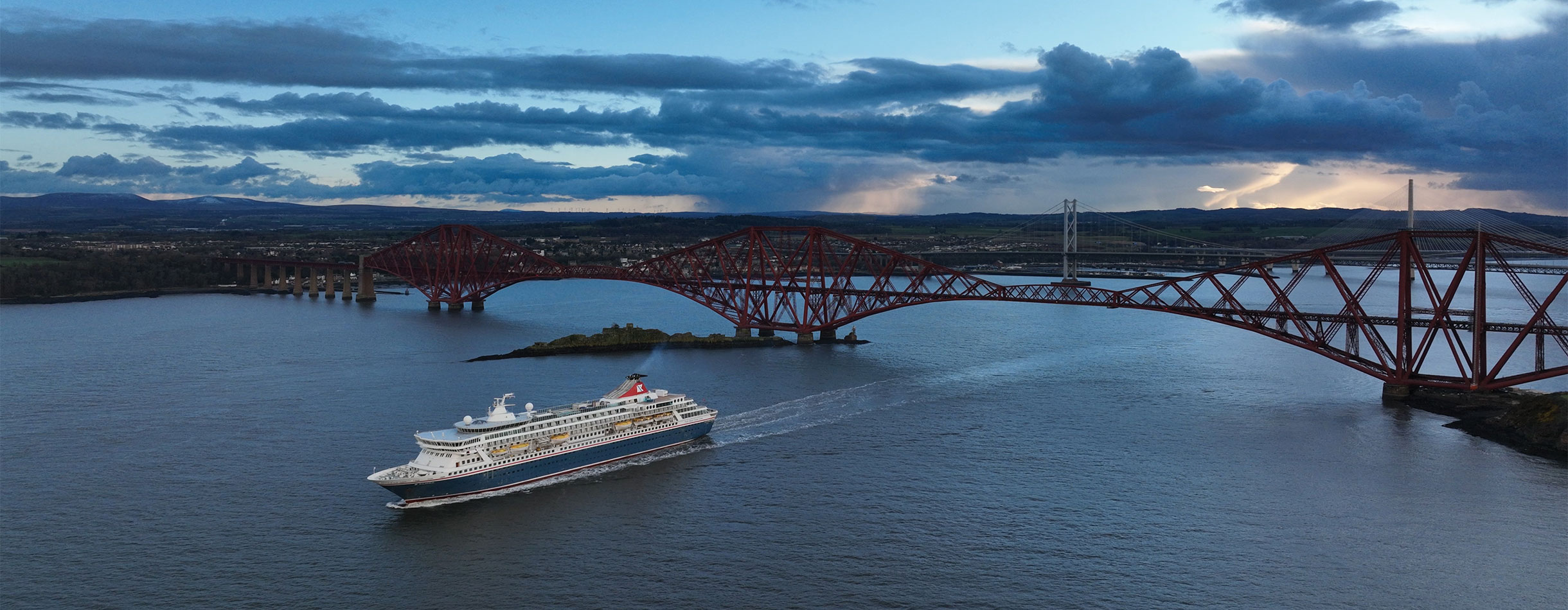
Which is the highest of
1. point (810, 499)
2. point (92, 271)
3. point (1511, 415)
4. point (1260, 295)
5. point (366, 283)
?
point (92, 271)

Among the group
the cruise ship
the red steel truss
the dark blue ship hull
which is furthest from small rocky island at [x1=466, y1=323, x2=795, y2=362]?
the red steel truss

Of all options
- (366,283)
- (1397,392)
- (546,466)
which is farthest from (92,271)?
(1397,392)

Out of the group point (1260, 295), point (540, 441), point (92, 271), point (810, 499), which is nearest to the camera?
point (810, 499)

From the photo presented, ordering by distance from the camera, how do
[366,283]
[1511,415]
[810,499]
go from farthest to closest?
1. [366,283]
2. [1511,415]
3. [810,499]

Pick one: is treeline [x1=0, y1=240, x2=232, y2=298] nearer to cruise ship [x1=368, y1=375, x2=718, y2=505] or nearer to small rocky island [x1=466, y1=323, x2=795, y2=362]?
small rocky island [x1=466, y1=323, x2=795, y2=362]

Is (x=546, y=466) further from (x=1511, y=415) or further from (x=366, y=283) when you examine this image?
(x=366, y=283)

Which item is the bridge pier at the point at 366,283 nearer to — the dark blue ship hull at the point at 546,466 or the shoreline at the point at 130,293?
the shoreline at the point at 130,293

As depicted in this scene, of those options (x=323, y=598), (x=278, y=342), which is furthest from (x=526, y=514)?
(x=278, y=342)

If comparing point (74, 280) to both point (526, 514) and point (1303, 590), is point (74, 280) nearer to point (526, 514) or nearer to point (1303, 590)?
point (526, 514)
